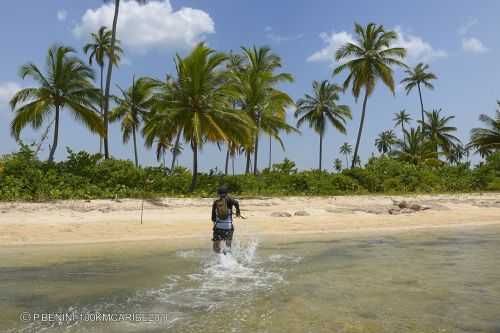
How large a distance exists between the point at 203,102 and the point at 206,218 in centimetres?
736

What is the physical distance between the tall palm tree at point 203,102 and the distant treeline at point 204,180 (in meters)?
1.93

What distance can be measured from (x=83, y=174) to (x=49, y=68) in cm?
643

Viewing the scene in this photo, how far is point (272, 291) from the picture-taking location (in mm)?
6801

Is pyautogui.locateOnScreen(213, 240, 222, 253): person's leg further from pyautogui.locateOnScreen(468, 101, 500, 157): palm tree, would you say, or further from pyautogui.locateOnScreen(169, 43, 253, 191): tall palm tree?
pyautogui.locateOnScreen(468, 101, 500, 157): palm tree

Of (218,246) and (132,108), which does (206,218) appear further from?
(132,108)

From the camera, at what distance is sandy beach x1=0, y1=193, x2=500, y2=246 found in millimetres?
13336

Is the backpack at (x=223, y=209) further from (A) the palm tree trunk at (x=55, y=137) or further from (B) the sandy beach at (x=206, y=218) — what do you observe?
(A) the palm tree trunk at (x=55, y=137)

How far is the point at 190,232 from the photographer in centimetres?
1430

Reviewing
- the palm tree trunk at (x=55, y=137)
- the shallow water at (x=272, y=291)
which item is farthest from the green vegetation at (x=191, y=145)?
the shallow water at (x=272, y=291)

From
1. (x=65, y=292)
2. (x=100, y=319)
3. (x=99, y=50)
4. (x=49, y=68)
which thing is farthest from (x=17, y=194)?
(x=99, y=50)

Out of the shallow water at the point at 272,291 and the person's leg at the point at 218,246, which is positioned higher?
the person's leg at the point at 218,246

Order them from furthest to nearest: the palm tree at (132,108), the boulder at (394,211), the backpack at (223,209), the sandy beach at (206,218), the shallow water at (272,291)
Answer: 1. the palm tree at (132,108)
2. the boulder at (394,211)
3. the sandy beach at (206,218)
4. the backpack at (223,209)
5. the shallow water at (272,291)

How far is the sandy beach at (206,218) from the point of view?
13336mm

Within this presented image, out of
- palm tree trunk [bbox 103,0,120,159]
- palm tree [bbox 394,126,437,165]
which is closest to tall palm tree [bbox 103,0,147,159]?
palm tree trunk [bbox 103,0,120,159]
